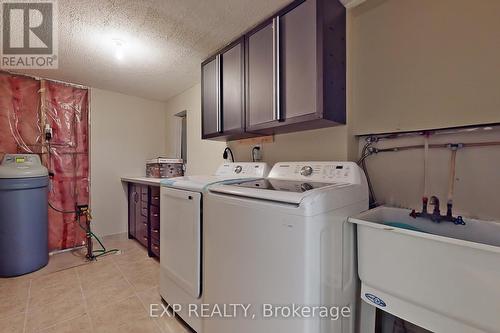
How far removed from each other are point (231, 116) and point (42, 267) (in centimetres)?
259

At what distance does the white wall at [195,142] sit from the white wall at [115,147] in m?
0.49

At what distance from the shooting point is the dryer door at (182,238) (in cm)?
141

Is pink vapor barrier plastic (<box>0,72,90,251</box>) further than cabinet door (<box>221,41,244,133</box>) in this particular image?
Yes

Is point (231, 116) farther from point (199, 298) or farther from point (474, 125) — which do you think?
point (474, 125)

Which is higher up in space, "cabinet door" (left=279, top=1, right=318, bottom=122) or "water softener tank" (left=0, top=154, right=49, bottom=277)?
"cabinet door" (left=279, top=1, right=318, bottom=122)

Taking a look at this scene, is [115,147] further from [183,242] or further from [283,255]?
[283,255]

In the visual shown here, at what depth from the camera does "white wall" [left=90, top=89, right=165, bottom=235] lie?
123 inches

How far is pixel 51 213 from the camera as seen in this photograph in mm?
2719

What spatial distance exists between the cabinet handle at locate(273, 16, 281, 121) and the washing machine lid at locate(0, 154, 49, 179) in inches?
99.7

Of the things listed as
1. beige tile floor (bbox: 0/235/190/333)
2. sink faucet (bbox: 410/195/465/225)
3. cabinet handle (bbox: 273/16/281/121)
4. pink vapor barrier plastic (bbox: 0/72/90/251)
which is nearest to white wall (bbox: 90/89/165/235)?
pink vapor barrier plastic (bbox: 0/72/90/251)

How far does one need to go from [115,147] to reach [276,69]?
2.88m

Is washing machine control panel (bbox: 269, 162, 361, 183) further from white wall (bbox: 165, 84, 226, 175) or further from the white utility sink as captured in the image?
white wall (bbox: 165, 84, 226, 175)

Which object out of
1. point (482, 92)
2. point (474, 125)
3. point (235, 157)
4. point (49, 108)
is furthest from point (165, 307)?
point (49, 108)

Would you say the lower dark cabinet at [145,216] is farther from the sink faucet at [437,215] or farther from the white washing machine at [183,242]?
the sink faucet at [437,215]
